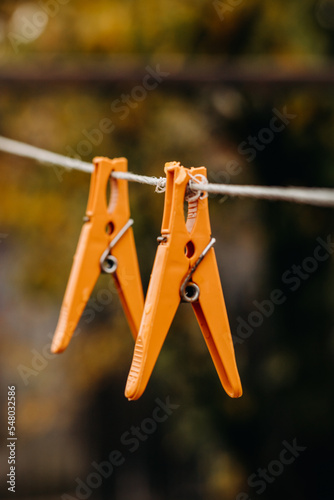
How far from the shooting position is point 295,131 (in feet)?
8.96

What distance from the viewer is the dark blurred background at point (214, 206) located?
271 centimetres

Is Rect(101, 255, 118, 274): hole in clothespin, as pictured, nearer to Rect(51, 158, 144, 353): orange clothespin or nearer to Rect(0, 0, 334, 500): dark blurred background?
Rect(51, 158, 144, 353): orange clothespin

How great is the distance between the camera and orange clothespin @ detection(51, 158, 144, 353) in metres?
0.91

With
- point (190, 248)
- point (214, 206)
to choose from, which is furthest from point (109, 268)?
point (214, 206)

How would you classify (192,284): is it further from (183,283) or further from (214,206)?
(214,206)

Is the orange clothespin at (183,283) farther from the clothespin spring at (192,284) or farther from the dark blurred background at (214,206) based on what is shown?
the dark blurred background at (214,206)

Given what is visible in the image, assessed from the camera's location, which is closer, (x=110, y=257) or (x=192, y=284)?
(x=192, y=284)

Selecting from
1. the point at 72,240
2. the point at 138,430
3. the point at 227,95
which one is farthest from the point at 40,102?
the point at 138,430

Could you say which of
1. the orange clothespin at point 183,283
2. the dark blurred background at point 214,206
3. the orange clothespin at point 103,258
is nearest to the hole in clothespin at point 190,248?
the orange clothespin at point 183,283

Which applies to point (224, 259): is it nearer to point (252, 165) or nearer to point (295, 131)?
point (252, 165)

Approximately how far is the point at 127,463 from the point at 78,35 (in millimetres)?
2060

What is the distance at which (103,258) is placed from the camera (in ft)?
3.10

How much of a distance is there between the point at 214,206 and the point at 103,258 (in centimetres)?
188

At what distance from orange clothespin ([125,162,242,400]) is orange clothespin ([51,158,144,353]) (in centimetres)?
16
